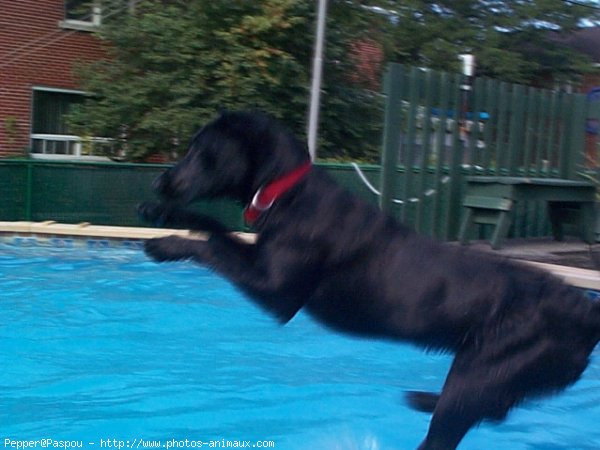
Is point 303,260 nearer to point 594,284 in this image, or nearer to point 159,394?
point 159,394

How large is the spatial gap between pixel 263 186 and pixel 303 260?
37 centimetres

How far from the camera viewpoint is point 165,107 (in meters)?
15.3

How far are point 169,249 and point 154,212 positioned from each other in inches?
9.5

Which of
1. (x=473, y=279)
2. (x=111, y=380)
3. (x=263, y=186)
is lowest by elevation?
(x=111, y=380)

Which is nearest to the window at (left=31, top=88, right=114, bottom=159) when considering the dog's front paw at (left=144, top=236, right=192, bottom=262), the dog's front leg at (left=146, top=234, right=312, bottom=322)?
the dog's front paw at (left=144, top=236, right=192, bottom=262)

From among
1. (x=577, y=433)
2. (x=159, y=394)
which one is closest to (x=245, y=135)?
(x=159, y=394)

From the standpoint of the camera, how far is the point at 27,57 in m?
16.6

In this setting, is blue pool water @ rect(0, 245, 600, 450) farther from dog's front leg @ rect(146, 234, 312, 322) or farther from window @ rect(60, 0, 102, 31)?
window @ rect(60, 0, 102, 31)

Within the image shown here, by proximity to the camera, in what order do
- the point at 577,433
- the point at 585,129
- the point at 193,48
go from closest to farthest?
the point at 577,433 → the point at 585,129 → the point at 193,48

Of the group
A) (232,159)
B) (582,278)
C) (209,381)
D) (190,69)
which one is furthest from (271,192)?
(190,69)

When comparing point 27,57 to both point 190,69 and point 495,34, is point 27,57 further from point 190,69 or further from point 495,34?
point 495,34

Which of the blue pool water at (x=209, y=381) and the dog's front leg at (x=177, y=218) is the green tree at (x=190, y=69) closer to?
the blue pool water at (x=209, y=381)

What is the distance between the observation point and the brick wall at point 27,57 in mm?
16344

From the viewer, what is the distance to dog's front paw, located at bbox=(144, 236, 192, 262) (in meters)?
3.64
